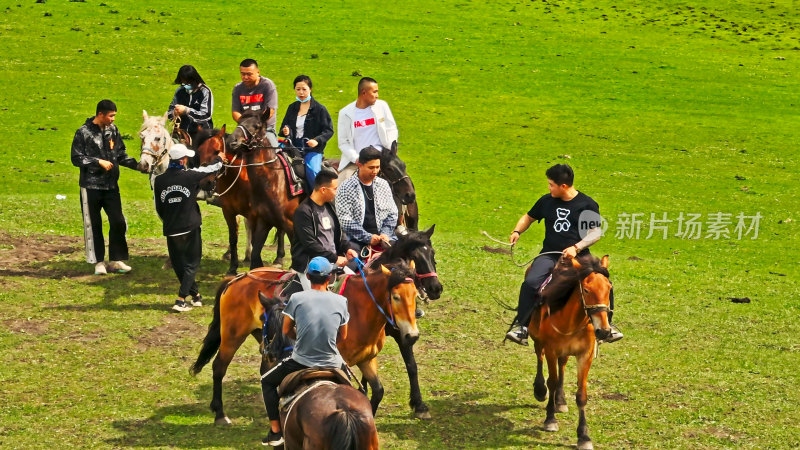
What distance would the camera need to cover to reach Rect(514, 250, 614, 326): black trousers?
42.5ft

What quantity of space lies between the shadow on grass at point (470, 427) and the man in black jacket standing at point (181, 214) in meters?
5.30

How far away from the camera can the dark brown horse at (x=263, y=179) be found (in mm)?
17609

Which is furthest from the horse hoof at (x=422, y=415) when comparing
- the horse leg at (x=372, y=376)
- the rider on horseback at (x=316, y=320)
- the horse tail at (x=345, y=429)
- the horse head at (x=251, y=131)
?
the horse head at (x=251, y=131)

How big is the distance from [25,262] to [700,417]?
12.6m

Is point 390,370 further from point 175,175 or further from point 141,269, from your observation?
point 141,269

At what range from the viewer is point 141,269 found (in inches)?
742

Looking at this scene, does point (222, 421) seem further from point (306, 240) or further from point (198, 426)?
point (306, 240)

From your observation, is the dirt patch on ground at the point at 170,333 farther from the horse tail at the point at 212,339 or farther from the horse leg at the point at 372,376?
the horse leg at the point at 372,376

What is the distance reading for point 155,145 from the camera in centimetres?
1833

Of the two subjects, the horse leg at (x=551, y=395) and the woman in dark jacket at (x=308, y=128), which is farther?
the woman in dark jacket at (x=308, y=128)

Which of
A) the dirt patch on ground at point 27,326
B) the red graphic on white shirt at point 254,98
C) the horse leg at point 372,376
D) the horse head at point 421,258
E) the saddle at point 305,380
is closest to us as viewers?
the saddle at point 305,380

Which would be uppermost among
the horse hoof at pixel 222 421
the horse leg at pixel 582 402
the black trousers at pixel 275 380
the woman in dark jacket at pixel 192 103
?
the woman in dark jacket at pixel 192 103

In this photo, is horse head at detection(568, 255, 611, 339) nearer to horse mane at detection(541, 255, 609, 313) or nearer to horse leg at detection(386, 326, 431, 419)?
horse mane at detection(541, 255, 609, 313)

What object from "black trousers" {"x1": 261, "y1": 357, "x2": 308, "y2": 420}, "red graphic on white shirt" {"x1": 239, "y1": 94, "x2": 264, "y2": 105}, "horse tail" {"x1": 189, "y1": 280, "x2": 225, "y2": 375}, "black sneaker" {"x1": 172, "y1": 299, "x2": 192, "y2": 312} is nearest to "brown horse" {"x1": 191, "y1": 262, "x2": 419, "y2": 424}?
"horse tail" {"x1": 189, "y1": 280, "x2": 225, "y2": 375}
